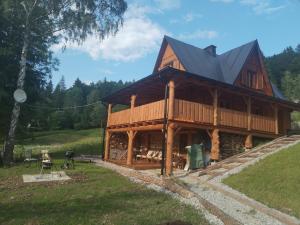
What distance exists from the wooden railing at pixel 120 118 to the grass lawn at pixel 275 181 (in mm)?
8607

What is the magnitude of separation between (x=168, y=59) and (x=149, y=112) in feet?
23.0

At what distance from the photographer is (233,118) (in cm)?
1788

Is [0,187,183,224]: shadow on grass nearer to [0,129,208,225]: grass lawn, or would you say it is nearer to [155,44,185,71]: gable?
[0,129,208,225]: grass lawn

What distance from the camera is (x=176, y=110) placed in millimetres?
15156

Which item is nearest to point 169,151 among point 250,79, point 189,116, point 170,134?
point 170,134

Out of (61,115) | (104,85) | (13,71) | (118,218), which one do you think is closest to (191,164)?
(118,218)

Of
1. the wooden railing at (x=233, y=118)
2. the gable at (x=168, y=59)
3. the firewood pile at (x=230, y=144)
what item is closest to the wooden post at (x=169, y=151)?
the wooden railing at (x=233, y=118)

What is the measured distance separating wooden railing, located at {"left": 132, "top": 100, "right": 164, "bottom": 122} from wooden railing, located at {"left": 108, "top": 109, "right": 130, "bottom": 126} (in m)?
1.44

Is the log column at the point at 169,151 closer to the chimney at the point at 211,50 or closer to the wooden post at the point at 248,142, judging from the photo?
the wooden post at the point at 248,142

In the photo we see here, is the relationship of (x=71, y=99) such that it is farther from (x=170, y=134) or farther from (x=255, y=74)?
(x=170, y=134)

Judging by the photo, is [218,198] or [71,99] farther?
[71,99]

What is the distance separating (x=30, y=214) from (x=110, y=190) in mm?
2982

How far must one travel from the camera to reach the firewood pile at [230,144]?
17.8m

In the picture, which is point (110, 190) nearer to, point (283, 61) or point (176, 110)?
Result: point (176, 110)
